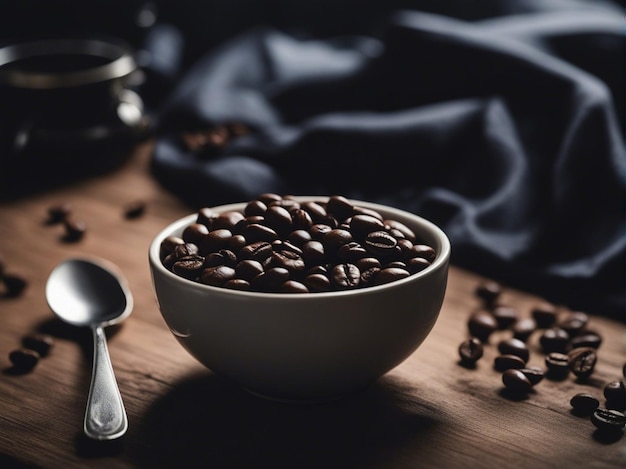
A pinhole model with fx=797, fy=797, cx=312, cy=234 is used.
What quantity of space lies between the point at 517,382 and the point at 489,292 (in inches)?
11.0

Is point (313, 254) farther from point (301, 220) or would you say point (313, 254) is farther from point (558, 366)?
point (558, 366)

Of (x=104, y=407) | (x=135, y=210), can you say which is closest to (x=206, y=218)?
(x=104, y=407)

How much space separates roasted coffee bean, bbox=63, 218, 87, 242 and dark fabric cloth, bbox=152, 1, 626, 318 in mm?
247

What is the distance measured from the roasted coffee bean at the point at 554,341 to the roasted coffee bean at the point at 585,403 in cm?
16

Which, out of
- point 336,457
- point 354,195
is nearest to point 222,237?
point 336,457

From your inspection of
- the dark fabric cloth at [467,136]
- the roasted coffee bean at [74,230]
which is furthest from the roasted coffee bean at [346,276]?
the roasted coffee bean at [74,230]

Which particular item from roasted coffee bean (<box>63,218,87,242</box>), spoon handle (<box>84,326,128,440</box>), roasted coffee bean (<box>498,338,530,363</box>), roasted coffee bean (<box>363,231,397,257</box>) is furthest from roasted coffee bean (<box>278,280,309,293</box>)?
roasted coffee bean (<box>63,218,87,242</box>)

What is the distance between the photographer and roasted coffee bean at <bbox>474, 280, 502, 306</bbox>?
123 cm

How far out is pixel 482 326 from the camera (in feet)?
3.65

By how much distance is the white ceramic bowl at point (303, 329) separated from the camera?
82 centimetres

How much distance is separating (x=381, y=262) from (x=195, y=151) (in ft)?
3.10

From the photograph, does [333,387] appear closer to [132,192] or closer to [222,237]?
[222,237]

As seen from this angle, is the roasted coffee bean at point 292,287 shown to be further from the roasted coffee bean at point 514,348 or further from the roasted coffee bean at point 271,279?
the roasted coffee bean at point 514,348

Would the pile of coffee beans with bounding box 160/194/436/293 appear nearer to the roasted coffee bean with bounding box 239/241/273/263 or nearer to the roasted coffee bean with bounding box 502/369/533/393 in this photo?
the roasted coffee bean with bounding box 239/241/273/263
